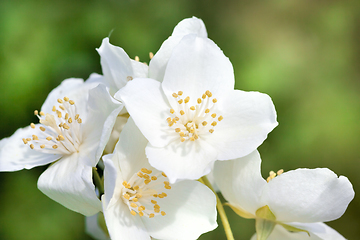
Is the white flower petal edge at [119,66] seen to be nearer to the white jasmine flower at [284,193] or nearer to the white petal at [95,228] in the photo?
the white jasmine flower at [284,193]

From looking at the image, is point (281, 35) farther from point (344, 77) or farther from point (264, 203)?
point (264, 203)

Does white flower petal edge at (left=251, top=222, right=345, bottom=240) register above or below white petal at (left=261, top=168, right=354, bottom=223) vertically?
below

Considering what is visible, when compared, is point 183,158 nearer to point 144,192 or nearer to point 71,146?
point 144,192

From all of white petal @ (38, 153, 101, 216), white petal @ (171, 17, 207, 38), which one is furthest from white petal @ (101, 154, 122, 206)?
white petal @ (171, 17, 207, 38)

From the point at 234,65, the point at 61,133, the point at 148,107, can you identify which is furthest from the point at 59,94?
the point at 234,65

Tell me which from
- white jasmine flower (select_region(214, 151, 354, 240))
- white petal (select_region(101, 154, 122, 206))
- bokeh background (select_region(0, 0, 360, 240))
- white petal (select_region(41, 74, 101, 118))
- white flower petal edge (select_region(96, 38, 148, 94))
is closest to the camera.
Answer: white petal (select_region(101, 154, 122, 206))

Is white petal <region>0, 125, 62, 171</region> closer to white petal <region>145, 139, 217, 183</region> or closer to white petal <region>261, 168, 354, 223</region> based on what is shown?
white petal <region>145, 139, 217, 183</region>
